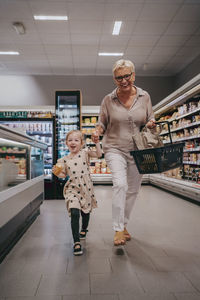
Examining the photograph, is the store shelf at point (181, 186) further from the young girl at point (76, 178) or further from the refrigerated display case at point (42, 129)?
the young girl at point (76, 178)

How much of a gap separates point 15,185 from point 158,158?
1466 mm

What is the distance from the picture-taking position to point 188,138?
225 inches

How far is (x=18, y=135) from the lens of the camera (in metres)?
2.70

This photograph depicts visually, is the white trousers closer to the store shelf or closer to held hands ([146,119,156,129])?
held hands ([146,119,156,129])

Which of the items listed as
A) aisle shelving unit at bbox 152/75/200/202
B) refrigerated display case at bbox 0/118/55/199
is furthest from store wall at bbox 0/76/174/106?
aisle shelving unit at bbox 152/75/200/202

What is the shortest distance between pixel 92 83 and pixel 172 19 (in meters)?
4.00

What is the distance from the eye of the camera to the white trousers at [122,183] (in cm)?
240

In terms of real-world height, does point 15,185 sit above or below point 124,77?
below

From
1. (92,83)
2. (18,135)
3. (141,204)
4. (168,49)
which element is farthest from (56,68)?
(18,135)

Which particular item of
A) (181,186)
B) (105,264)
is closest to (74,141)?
(105,264)

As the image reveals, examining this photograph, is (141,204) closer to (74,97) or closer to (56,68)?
(74,97)

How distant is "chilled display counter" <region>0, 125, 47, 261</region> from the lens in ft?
7.37

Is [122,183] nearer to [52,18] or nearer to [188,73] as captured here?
[52,18]

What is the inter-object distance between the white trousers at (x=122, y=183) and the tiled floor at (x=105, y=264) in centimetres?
31
